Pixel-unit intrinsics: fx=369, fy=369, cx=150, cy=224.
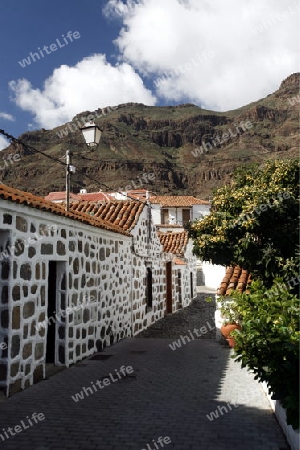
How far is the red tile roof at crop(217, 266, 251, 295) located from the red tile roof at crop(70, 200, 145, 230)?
130 inches

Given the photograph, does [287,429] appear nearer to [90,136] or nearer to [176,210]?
[90,136]

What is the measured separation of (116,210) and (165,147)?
102899 mm

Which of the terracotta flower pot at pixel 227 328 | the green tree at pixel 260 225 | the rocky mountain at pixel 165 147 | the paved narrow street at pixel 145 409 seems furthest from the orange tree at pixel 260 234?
the rocky mountain at pixel 165 147

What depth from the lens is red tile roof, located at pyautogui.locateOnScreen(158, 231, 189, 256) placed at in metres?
19.3

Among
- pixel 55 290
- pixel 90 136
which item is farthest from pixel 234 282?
pixel 90 136

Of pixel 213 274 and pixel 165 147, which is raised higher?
pixel 165 147

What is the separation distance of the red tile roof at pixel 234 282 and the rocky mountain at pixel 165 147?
6403 centimetres

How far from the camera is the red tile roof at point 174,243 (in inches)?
759

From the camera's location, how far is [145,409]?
15.4 ft

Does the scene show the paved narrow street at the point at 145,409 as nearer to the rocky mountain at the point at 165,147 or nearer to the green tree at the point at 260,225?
A: the green tree at the point at 260,225

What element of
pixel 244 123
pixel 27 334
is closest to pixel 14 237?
pixel 27 334

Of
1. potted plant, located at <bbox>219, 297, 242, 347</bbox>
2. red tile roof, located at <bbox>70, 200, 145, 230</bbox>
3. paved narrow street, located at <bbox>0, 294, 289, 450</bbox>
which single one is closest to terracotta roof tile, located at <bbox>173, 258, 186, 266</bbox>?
red tile roof, located at <bbox>70, 200, 145, 230</bbox>

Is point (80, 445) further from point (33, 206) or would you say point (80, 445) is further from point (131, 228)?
point (131, 228)

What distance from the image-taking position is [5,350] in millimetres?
5047
